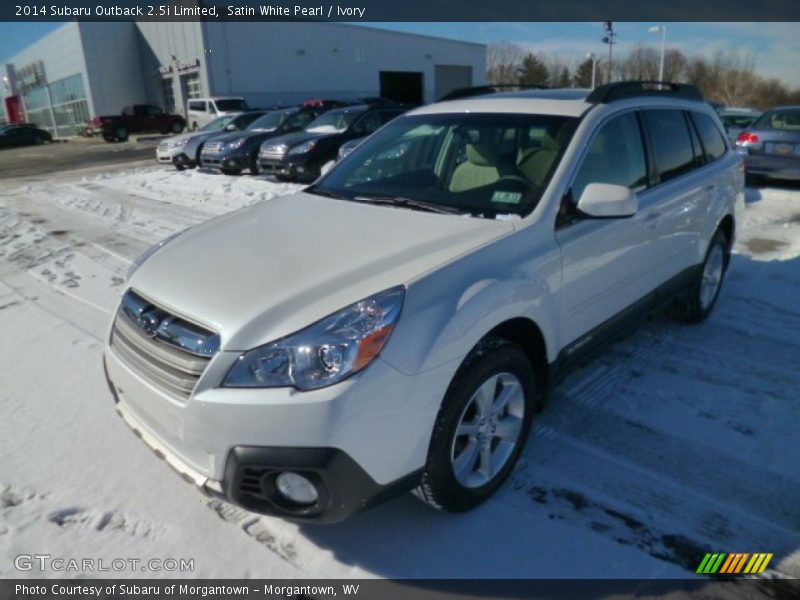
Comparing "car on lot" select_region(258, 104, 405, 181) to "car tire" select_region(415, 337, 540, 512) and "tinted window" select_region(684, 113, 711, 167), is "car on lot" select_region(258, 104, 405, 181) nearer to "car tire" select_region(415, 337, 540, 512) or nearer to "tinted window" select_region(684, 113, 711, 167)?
"tinted window" select_region(684, 113, 711, 167)

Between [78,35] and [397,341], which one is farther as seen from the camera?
[78,35]

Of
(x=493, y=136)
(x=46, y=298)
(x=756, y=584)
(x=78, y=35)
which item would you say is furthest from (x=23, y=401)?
(x=78, y=35)

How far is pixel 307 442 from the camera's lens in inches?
78.2

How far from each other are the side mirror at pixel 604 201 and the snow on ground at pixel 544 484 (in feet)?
3.88

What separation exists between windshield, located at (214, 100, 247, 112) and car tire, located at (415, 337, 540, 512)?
978 inches

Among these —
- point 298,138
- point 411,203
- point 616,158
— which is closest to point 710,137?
point 616,158

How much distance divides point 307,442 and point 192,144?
1408 centimetres

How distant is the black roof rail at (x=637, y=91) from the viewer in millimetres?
3332

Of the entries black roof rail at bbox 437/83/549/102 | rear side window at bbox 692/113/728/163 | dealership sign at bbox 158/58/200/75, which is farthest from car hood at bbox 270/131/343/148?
dealership sign at bbox 158/58/200/75

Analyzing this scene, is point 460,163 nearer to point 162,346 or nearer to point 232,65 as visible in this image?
point 162,346

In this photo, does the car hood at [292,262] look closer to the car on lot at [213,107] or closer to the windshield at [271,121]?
the windshield at [271,121]

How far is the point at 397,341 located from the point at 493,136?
5.70 feet

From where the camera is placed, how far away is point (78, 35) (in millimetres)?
39219

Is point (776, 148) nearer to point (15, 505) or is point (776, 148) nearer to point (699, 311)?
point (699, 311)
